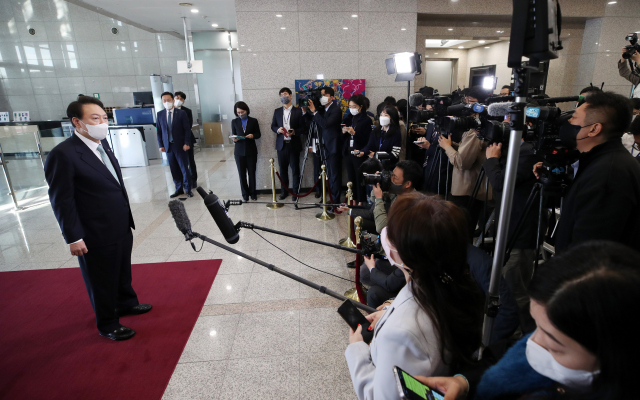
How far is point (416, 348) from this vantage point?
0.88 meters

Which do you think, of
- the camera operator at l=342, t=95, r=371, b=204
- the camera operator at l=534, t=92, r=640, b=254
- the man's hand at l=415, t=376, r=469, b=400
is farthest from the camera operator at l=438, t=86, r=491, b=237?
the man's hand at l=415, t=376, r=469, b=400

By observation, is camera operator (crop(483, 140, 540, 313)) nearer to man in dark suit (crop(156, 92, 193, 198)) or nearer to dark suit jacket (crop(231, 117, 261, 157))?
dark suit jacket (crop(231, 117, 261, 157))

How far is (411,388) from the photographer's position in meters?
0.77

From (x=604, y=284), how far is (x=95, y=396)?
2.59 m

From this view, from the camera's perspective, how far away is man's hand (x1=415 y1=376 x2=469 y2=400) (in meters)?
0.86

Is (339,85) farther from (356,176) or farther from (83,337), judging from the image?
(83,337)

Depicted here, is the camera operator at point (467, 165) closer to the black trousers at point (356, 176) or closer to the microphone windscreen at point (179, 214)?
the black trousers at point (356, 176)

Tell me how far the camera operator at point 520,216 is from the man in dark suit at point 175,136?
17.0 feet

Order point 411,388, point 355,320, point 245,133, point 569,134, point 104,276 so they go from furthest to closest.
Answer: point 245,133
point 104,276
point 569,134
point 355,320
point 411,388

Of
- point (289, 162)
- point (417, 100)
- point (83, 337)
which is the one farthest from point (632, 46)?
point (83, 337)

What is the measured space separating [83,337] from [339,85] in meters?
4.93

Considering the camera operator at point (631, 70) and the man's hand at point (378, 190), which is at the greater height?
the camera operator at point (631, 70)

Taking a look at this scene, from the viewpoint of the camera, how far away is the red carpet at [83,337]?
211 centimetres

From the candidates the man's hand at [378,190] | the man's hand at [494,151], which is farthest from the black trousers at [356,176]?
the man's hand at [494,151]
